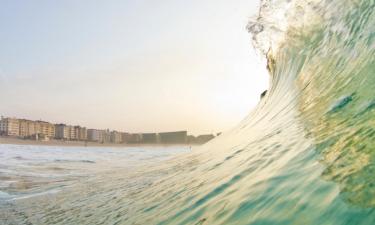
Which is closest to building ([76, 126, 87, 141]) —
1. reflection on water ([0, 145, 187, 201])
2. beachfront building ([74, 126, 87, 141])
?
beachfront building ([74, 126, 87, 141])

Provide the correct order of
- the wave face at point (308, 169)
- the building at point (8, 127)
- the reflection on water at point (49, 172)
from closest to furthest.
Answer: the wave face at point (308, 169), the reflection on water at point (49, 172), the building at point (8, 127)

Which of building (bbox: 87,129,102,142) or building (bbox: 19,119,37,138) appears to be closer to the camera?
building (bbox: 19,119,37,138)

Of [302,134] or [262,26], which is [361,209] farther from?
[262,26]

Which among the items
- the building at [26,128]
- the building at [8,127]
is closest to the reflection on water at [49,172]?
the building at [8,127]

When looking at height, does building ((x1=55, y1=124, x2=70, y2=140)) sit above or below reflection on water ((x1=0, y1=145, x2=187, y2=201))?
above

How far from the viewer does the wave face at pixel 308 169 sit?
7.36 feet

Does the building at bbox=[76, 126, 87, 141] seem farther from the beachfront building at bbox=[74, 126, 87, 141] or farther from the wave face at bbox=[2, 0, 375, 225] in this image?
the wave face at bbox=[2, 0, 375, 225]

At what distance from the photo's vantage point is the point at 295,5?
9250mm

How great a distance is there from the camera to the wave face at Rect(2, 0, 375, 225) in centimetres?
224

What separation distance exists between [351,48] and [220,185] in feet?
9.52

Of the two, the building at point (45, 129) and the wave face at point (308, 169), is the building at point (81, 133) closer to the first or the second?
the building at point (45, 129)

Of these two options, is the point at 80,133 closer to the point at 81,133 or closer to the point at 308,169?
the point at 81,133

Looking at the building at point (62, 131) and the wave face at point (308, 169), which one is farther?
the building at point (62, 131)

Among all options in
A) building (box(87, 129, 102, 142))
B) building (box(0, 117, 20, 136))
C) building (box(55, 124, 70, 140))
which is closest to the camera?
building (box(0, 117, 20, 136))
